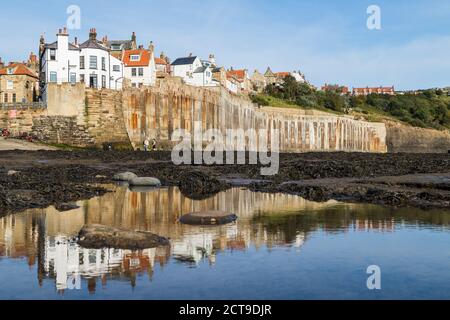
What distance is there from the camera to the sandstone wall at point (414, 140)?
11100 cm

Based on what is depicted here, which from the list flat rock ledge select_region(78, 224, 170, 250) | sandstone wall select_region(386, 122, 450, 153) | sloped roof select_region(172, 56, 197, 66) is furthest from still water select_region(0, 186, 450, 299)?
sandstone wall select_region(386, 122, 450, 153)

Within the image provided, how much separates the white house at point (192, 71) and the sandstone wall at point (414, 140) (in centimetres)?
4249

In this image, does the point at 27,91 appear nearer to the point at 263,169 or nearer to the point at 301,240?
the point at 263,169

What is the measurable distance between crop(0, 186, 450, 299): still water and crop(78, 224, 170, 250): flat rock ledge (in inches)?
11.7

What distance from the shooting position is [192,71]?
93375 mm

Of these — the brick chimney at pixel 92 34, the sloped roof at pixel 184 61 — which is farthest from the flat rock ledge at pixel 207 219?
the sloped roof at pixel 184 61

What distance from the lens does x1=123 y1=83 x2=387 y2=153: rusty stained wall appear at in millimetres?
55969

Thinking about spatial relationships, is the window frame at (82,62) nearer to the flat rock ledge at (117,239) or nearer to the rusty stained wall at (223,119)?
the rusty stained wall at (223,119)

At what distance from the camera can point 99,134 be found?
2159 inches

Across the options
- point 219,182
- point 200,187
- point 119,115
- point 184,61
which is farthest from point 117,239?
point 184,61

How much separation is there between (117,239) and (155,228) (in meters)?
2.49

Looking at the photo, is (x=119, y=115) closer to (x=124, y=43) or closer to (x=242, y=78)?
(x=124, y=43)

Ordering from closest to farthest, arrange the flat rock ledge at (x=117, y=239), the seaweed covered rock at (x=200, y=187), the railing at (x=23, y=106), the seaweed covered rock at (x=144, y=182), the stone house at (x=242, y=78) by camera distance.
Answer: the flat rock ledge at (x=117, y=239) → the seaweed covered rock at (x=200, y=187) → the seaweed covered rock at (x=144, y=182) → the railing at (x=23, y=106) → the stone house at (x=242, y=78)
